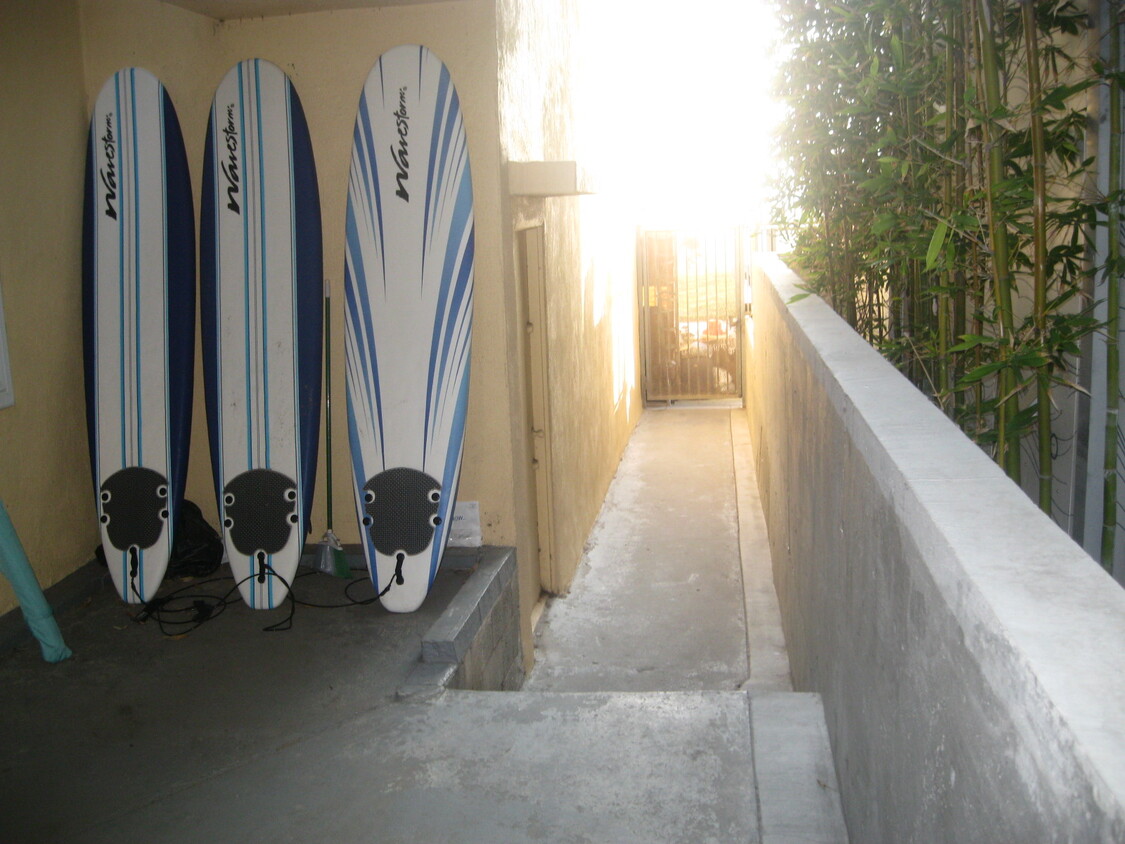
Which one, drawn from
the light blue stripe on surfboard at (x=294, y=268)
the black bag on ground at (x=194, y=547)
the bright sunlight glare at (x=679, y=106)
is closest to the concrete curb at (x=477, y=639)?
the light blue stripe on surfboard at (x=294, y=268)

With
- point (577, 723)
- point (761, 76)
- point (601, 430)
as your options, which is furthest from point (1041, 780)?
point (601, 430)

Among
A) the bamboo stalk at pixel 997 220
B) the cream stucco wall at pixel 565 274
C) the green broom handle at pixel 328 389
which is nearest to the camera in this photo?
the bamboo stalk at pixel 997 220

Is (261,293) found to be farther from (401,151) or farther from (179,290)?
(401,151)

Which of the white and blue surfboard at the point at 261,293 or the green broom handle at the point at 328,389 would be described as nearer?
the white and blue surfboard at the point at 261,293

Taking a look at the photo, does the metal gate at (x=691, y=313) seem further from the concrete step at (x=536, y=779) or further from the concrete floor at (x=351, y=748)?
the concrete step at (x=536, y=779)

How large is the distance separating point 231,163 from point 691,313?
6528 mm

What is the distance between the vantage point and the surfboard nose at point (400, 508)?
3.49 m

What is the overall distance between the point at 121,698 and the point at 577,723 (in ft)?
4.15

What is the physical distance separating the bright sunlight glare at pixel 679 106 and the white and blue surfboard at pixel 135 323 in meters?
1.83

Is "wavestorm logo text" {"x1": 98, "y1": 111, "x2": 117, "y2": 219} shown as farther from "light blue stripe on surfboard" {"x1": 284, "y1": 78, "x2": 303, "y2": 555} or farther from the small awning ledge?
the small awning ledge

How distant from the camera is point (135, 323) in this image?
3.56 meters

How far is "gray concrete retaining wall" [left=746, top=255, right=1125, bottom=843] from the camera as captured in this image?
83 centimetres

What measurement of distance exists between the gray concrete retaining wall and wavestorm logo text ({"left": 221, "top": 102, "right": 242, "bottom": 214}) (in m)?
2.14

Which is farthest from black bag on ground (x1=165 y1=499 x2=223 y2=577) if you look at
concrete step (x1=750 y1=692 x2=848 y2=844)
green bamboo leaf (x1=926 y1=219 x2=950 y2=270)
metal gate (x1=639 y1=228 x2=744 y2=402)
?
metal gate (x1=639 y1=228 x2=744 y2=402)
